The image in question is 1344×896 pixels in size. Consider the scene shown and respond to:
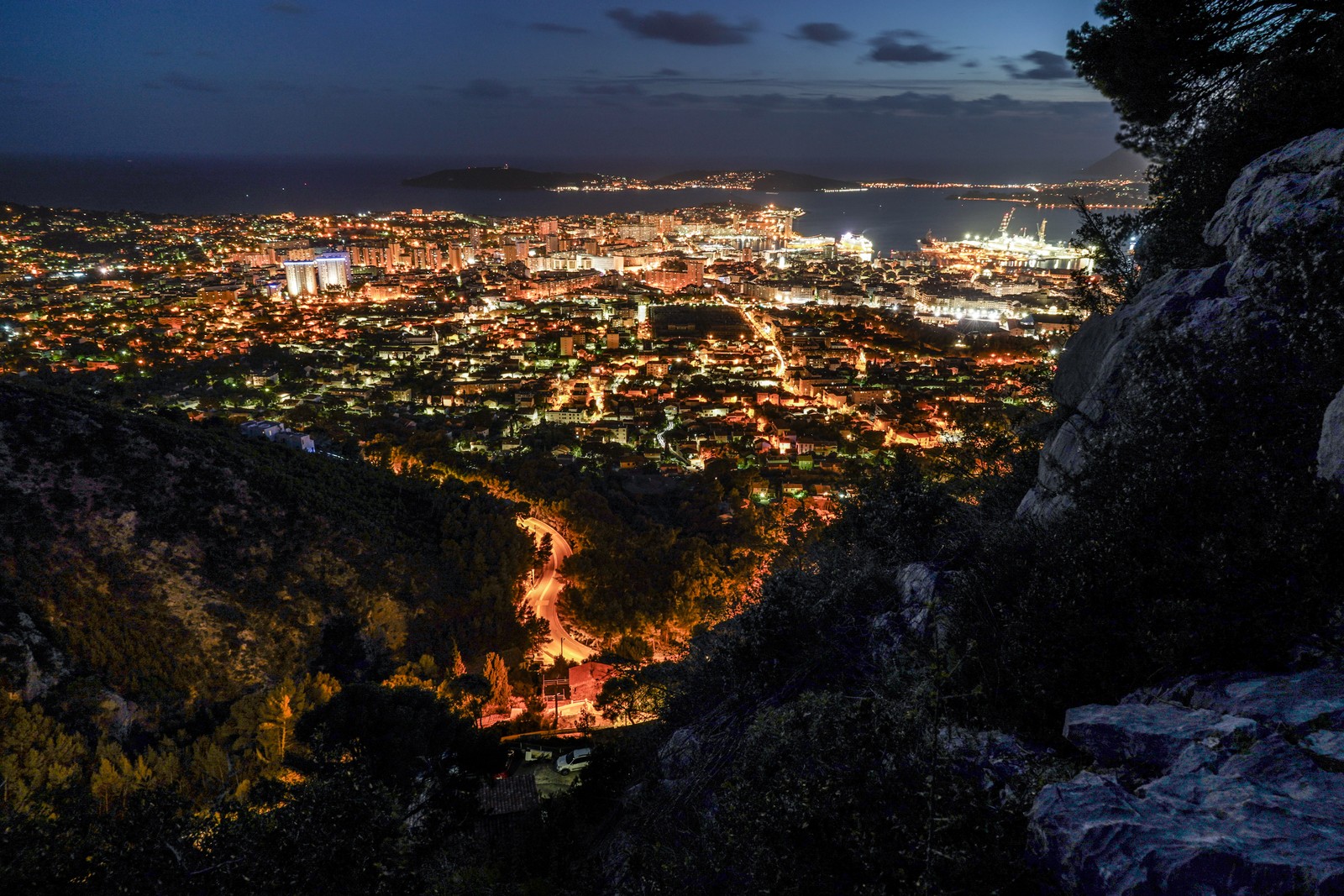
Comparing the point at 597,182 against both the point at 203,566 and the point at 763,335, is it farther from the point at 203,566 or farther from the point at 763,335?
the point at 203,566

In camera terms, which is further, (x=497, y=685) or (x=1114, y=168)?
(x=1114, y=168)

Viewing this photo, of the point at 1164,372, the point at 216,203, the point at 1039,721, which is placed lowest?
the point at 1039,721

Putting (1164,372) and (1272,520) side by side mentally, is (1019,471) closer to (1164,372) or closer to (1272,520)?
(1164,372)

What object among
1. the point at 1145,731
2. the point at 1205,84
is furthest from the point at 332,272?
the point at 1145,731

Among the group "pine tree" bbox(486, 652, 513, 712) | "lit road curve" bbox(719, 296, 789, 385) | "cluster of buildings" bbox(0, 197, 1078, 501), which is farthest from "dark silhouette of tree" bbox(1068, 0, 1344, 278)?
"lit road curve" bbox(719, 296, 789, 385)

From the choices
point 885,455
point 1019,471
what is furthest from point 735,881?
point 885,455

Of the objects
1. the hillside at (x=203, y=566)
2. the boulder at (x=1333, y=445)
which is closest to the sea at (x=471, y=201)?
the hillside at (x=203, y=566)
